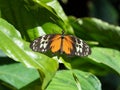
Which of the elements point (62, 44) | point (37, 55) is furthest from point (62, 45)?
→ point (37, 55)

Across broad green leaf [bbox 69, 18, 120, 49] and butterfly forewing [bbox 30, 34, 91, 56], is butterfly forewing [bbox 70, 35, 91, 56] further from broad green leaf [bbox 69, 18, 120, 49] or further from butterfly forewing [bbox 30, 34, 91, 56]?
broad green leaf [bbox 69, 18, 120, 49]

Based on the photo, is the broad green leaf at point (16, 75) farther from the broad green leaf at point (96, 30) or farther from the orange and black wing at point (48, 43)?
the broad green leaf at point (96, 30)

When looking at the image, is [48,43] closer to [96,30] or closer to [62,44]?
[62,44]

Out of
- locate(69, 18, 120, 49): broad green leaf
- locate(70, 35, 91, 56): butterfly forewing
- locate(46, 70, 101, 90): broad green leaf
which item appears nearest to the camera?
locate(46, 70, 101, 90): broad green leaf

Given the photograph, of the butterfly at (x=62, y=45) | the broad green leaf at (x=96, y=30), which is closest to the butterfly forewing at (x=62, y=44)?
the butterfly at (x=62, y=45)

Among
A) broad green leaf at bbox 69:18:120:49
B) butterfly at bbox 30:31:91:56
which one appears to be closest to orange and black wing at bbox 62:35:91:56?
butterfly at bbox 30:31:91:56

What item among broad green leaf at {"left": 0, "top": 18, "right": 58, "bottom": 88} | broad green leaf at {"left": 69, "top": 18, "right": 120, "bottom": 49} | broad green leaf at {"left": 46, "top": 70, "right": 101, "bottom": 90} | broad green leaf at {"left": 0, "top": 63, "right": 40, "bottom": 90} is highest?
broad green leaf at {"left": 0, "top": 18, "right": 58, "bottom": 88}
